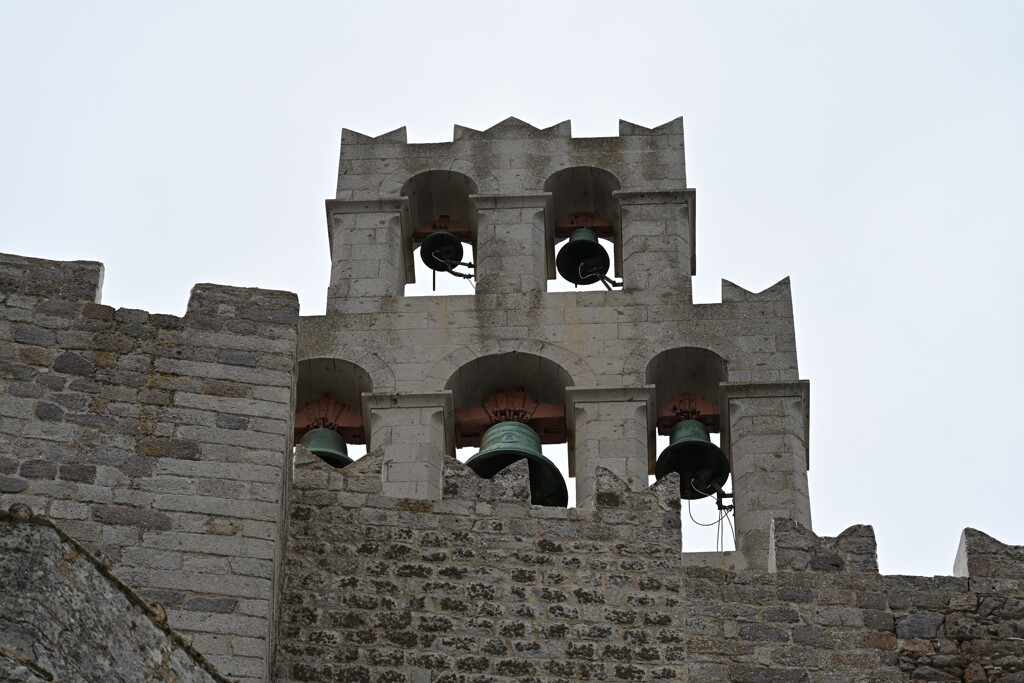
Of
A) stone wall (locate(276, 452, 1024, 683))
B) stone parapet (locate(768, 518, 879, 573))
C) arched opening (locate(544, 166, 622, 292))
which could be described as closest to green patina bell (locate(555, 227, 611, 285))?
arched opening (locate(544, 166, 622, 292))

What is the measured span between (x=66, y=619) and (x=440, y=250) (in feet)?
38.5

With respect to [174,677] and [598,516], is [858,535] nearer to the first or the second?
[598,516]

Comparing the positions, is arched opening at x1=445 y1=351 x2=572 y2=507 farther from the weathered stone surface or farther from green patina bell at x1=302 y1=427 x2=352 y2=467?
the weathered stone surface

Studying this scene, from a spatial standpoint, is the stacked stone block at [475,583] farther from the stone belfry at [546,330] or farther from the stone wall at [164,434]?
the stone belfry at [546,330]

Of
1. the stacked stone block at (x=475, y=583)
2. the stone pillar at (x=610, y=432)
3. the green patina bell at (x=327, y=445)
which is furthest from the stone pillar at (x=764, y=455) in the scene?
the green patina bell at (x=327, y=445)

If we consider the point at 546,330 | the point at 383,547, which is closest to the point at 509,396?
the point at 546,330

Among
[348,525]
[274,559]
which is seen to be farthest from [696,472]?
[274,559]

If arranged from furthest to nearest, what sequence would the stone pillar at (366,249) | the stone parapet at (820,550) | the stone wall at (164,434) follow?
the stone pillar at (366,249), the stone parapet at (820,550), the stone wall at (164,434)

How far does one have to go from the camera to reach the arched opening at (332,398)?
18031 mm

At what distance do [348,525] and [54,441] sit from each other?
2.02 metres

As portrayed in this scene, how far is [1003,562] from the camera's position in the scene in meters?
14.3

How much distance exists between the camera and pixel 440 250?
784 inches

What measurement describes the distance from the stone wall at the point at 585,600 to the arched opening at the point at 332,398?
3601 millimetres

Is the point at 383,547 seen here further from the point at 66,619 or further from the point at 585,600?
the point at 66,619
